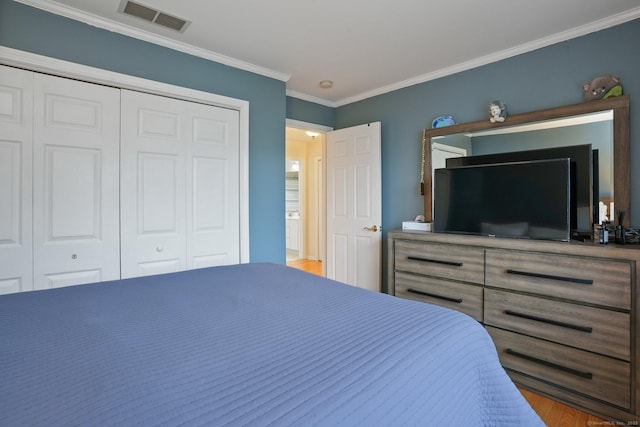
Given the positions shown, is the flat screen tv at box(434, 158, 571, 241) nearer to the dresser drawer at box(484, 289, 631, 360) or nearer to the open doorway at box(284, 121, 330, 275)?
the dresser drawer at box(484, 289, 631, 360)

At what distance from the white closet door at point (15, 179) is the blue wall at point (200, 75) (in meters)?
0.27

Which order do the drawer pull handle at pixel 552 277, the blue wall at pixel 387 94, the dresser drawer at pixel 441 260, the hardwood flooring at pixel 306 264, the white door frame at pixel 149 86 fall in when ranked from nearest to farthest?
the drawer pull handle at pixel 552 277 → the white door frame at pixel 149 86 → the blue wall at pixel 387 94 → the dresser drawer at pixel 441 260 → the hardwood flooring at pixel 306 264

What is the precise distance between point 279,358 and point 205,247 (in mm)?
2200

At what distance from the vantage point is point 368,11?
2.14 meters

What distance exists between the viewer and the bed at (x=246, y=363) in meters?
0.59

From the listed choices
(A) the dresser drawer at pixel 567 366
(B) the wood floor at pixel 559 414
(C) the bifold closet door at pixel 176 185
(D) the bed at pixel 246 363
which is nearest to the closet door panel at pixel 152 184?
(C) the bifold closet door at pixel 176 185

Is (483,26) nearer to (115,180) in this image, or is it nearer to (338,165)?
(338,165)

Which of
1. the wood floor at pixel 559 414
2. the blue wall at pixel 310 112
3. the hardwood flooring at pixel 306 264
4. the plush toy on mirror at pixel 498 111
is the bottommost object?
the wood floor at pixel 559 414

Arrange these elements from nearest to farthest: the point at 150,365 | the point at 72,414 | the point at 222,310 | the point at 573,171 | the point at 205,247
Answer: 1. the point at 72,414
2. the point at 150,365
3. the point at 222,310
4. the point at 573,171
5. the point at 205,247

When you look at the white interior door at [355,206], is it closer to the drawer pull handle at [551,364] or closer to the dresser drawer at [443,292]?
the dresser drawer at [443,292]

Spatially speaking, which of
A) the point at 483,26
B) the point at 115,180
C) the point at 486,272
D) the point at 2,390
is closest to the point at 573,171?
the point at 486,272

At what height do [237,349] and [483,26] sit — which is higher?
[483,26]

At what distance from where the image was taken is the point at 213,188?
9.24 feet

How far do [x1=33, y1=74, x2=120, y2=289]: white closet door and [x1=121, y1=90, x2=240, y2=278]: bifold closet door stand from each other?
91 millimetres
